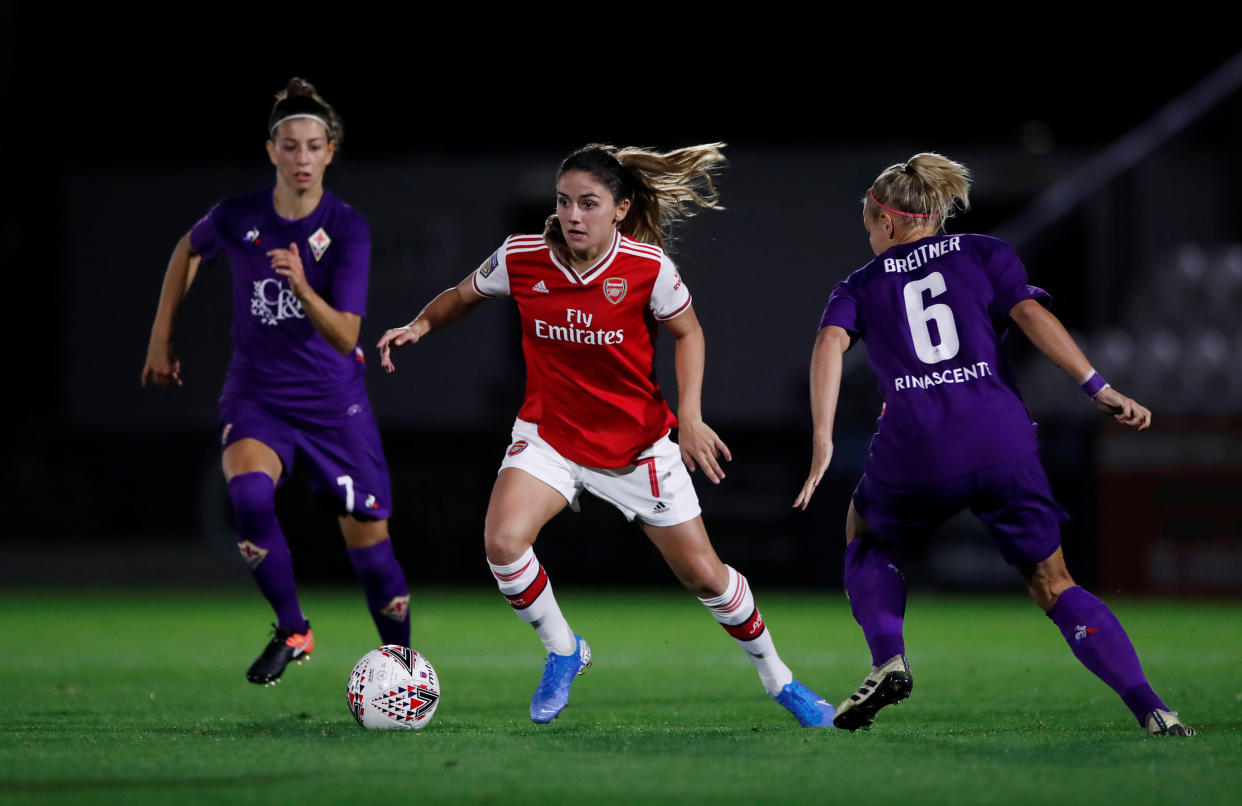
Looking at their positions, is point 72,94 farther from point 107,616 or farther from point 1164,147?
point 1164,147

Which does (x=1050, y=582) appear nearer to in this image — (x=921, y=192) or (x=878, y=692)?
(x=878, y=692)

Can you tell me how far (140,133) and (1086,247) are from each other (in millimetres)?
13304

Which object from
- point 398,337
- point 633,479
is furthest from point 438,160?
point 633,479

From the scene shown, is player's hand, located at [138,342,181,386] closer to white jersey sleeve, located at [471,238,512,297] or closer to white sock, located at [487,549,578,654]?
white jersey sleeve, located at [471,238,512,297]

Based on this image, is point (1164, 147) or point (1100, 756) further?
point (1164, 147)

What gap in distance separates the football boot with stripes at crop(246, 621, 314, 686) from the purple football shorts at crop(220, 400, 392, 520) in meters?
0.58

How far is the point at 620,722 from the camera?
5.83 metres

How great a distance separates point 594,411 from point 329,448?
1479mm

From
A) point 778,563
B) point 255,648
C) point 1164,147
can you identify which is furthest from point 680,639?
point 1164,147

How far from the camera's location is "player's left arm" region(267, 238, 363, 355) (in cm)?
576

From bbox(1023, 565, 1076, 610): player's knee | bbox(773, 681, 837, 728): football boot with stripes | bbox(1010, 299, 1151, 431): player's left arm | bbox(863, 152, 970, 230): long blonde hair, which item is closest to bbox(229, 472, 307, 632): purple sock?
bbox(773, 681, 837, 728): football boot with stripes

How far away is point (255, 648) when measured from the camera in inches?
368

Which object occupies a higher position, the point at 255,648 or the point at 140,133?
the point at 140,133

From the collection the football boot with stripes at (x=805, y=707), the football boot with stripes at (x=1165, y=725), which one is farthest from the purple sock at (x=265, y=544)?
the football boot with stripes at (x=1165, y=725)
